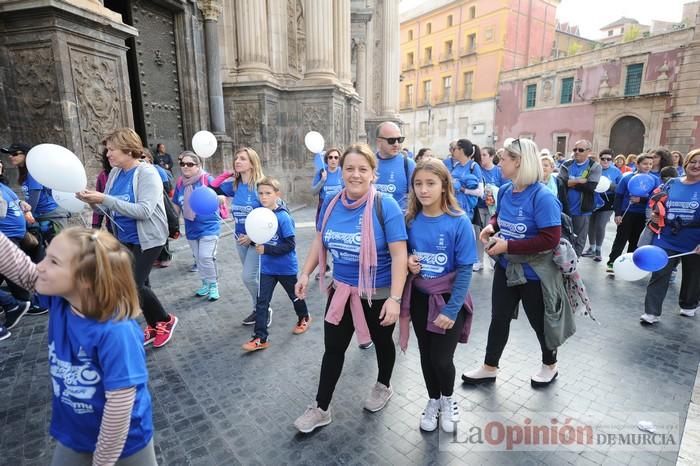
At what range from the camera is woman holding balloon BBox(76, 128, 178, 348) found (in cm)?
329

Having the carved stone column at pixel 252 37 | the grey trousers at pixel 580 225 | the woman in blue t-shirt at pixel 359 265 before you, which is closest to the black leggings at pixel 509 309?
the woman in blue t-shirt at pixel 359 265

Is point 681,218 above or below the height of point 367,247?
below

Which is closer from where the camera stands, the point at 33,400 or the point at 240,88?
the point at 33,400

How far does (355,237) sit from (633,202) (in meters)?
5.83

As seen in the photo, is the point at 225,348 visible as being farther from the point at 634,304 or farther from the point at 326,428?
the point at 634,304

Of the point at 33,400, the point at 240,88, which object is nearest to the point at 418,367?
the point at 33,400

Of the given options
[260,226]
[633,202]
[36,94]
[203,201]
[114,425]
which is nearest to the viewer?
[114,425]

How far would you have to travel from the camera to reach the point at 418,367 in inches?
142

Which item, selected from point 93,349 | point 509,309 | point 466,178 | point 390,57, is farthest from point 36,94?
point 390,57

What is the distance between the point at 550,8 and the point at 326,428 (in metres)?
49.0

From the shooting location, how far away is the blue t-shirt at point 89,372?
1446mm

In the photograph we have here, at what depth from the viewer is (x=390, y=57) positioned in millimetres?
21047

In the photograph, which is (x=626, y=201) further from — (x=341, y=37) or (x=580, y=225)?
(x=341, y=37)

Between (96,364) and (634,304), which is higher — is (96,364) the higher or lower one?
the higher one
